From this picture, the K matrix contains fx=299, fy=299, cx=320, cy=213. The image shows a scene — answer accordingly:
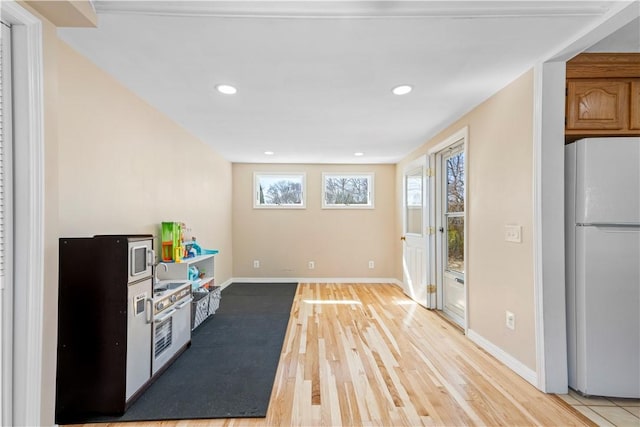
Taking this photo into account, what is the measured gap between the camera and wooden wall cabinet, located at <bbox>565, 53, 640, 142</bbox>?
2.08 m

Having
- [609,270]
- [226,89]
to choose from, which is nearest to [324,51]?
[226,89]

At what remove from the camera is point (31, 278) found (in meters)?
1.48

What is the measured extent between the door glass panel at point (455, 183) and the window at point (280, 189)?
9.08ft

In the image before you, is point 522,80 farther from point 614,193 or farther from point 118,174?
point 118,174

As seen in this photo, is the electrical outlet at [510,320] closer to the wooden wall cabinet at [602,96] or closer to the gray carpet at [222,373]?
the wooden wall cabinet at [602,96]

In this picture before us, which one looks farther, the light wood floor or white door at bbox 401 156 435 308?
white door at bbox 401 156 435 308

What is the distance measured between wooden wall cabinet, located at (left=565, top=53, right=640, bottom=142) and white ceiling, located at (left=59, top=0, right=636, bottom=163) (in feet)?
1.25

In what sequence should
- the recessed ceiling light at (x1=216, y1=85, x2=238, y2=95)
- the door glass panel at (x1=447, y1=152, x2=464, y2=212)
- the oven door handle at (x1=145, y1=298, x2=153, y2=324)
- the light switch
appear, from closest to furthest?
the oven door handle at (x1=145, y1=298, x2=153, y2=324), the light switch, the recessed ceiling light at (x1=216, y1=85, x2=238, y2=95), the door glass panel at (x1=447, y1=152, x2=464, y2=212)

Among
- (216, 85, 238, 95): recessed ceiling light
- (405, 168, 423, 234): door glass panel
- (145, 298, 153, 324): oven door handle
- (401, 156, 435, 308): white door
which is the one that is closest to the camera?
(145, 298, 153, 324): oven door handle

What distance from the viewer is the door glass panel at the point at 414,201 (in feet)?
14.4

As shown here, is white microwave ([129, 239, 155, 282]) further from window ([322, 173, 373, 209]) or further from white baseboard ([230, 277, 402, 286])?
window ([322, 173, 373, 209])

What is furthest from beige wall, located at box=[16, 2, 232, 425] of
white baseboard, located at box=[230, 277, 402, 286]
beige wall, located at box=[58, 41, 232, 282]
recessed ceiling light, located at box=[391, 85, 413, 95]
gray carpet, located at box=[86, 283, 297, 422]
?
white baseboard, located at box=[230, 277, 402, 286]

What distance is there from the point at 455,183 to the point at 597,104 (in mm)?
1579

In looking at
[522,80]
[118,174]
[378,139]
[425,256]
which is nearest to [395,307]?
[425,256]
